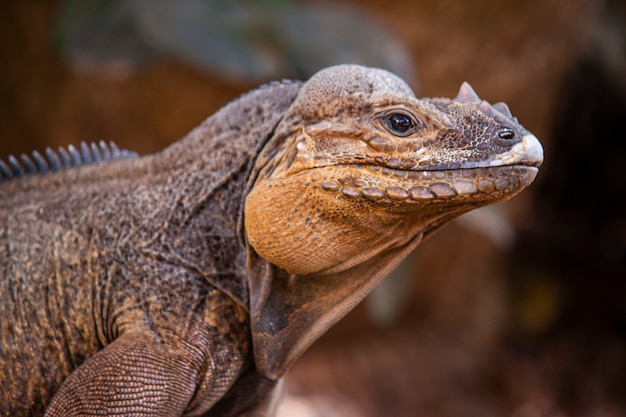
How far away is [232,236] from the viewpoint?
2.42 meters

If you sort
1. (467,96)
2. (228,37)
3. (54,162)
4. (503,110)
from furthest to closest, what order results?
(228,37) → (54,162) → (467,96) → (503,110)

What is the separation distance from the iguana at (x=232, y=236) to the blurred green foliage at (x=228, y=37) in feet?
7.29

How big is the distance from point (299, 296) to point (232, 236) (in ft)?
1.05

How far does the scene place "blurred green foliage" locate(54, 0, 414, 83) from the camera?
187 inches

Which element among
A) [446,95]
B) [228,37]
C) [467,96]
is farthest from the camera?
[446,95]

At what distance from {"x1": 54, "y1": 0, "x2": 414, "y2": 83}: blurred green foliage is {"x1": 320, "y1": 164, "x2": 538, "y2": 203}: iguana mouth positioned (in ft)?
8.78

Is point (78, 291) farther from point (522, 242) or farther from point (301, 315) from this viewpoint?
point (522, 242)

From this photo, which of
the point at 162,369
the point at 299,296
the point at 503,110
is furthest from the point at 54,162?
the point at 503,110

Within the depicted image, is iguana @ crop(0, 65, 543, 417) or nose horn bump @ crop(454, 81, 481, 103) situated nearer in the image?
iguana @ crop(0, 65, 543, 417)

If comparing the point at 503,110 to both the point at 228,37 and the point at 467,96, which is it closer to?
the point at 467,96

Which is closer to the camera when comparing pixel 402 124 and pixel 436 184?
pixel 436 184

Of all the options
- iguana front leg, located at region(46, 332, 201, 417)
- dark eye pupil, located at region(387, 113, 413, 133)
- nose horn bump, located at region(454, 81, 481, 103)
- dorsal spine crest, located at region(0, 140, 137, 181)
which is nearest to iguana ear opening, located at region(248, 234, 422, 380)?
iguana front leg, located at region(46, 332, 201, 417)

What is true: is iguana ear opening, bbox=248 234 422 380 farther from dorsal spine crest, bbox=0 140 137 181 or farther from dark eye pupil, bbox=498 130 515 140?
dorsal spine crest, bbox=0 140 137 181

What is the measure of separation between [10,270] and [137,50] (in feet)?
9.63
